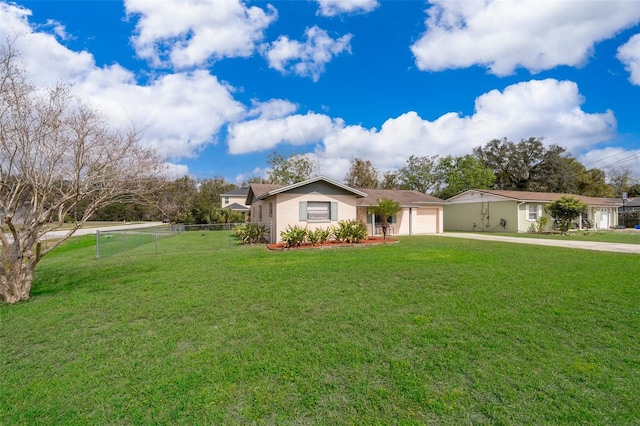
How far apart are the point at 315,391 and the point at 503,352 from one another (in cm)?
220

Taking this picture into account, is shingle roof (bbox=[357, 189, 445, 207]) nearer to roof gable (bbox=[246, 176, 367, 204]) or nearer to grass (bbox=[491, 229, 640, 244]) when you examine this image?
roof gable (bbox=[246, 176, 367, 204])

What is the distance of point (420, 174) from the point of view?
3716 centimetres

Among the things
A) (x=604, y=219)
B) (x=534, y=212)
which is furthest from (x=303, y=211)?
(x=604, y=219)

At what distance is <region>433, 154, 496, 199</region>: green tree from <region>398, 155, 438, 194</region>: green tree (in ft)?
2.54

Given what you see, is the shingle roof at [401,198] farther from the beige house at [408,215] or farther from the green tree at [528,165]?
the green tree at [528,165]

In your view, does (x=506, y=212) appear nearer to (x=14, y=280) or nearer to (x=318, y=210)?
(x=318, y=210)

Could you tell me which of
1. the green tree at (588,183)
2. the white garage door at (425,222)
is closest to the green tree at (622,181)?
the green tree at (588,183)

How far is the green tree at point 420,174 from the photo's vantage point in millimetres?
36781

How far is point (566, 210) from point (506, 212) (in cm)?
332

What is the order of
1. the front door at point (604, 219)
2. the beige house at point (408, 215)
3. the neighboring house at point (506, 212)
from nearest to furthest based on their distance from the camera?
the beige house at point (408, 215), the neighboring house at point (506, 212), the front door at point (604, 219)

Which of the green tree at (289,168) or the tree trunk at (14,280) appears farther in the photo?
the green tree at (289,168)

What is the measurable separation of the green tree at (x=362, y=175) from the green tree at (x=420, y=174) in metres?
3.68

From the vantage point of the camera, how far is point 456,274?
724 centimetres

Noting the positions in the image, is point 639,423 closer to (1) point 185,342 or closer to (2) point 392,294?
(2) point 392,294
